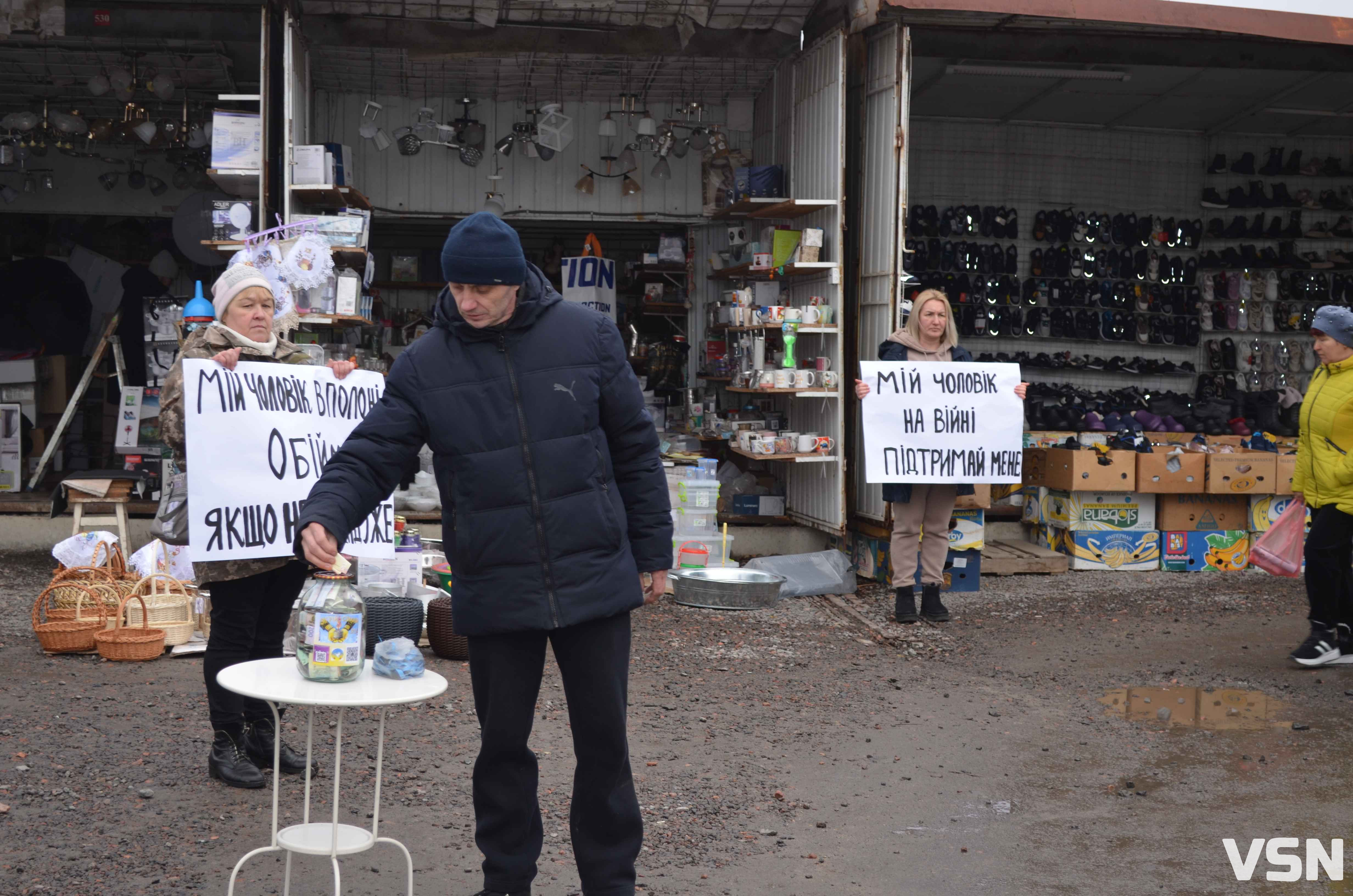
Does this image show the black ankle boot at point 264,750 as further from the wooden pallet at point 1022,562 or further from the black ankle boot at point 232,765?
the wooden pallet at point 1022,562

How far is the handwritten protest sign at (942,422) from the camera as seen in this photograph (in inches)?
305

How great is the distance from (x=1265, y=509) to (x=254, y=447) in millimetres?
8084

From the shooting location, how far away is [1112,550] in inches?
380

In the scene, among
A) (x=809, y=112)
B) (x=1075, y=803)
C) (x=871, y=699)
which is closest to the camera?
(x=1075, y=803)

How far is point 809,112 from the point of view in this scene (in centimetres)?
955

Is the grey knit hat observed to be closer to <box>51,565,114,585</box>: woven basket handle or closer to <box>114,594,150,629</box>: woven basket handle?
<box>114,594,150,629</box>: woven basket handle

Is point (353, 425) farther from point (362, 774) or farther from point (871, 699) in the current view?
point (871, 699)

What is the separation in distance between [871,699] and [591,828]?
297 cm

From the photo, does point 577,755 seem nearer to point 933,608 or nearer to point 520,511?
point 520,511

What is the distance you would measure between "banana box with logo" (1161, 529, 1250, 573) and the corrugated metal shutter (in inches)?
103

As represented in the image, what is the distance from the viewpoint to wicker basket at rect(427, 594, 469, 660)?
21.4ft

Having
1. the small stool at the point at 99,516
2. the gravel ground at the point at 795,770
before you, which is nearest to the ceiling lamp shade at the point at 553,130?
the small stool at the point at 99,516

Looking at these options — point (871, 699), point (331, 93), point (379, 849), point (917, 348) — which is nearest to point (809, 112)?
point (917, 348)

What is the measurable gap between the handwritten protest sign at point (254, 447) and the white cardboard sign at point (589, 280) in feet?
22.9
